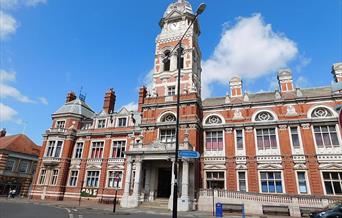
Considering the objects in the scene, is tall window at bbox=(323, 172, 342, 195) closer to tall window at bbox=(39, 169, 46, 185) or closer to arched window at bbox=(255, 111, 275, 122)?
arched window at bbox=(255, 111, 275, 122)

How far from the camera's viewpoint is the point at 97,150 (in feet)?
108

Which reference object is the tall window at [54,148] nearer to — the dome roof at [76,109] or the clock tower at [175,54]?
the dome roof at [76,109]

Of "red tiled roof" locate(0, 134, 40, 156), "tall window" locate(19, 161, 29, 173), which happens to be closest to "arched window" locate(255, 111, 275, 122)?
"red tiled roof" locate(0, 134, 40, 156)

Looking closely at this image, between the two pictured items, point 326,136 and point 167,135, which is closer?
point 326,136

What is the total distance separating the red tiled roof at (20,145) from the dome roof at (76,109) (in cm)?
1136

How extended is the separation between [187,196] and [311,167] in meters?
12.7

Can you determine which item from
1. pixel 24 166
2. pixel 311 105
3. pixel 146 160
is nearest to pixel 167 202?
pixel 146 160

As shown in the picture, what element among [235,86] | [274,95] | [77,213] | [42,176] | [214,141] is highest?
[235,86]

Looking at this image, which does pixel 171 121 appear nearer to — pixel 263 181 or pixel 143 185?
pixel 143 185

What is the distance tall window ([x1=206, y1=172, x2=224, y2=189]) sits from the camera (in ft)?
82.8

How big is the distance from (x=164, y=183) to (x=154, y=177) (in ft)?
4.91

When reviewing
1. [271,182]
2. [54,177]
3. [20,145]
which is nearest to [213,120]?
[271,182]

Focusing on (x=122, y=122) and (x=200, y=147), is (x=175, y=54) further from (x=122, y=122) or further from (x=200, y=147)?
(x=200, y=147)

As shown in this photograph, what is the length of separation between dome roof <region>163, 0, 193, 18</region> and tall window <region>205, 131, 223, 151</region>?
19.2m
